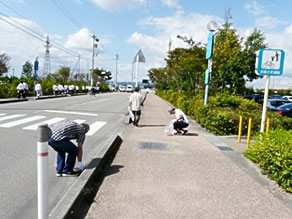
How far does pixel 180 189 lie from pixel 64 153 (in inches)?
83.1

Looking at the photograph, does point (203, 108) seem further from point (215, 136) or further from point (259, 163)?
point (259, 163)

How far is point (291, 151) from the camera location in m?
4.35

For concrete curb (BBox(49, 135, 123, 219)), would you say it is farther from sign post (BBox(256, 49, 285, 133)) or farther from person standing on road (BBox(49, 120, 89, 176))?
sign post (BBox(256, 49, 285, 133))

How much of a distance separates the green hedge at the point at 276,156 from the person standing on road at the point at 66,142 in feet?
11.6

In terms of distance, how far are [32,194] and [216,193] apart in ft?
9.51

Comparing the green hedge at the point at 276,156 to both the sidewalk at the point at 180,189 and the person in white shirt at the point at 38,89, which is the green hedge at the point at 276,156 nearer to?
the sidewalk at the point at 180,189

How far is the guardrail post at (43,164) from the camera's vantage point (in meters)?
2.43

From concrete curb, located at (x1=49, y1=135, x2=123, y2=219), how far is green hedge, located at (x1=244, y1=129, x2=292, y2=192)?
3.28m

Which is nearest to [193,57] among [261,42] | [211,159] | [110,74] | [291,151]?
[211,159]

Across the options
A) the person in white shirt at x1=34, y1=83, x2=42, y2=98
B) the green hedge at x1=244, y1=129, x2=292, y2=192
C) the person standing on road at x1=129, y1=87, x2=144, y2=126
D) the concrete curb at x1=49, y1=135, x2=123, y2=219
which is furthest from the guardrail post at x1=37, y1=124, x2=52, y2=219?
the person in white shirt at x1=34, y1=83, x2=42, y2=98

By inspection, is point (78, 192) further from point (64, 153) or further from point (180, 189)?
point (180, 189)

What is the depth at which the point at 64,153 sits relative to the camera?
4.41 m

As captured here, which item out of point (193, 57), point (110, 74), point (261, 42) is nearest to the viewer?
point (193, 57)

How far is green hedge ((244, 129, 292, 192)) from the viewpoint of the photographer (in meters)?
4.29
